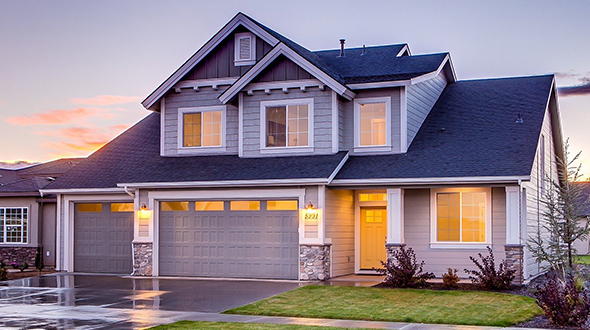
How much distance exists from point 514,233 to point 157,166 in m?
11.2

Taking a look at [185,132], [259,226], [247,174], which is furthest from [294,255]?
[185,132]

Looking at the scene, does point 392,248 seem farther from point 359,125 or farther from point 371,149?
point 359,125

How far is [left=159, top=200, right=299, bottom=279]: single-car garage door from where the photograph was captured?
20516 millimetres

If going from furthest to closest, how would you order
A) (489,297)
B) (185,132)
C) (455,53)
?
(455,53)
(185,132)
(489,297)

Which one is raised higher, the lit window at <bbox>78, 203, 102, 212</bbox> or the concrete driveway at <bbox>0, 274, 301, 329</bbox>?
the lit window at <bbox>78, 203, 102, 212</bbox>

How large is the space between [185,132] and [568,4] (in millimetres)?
12830

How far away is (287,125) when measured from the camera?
2173 cm

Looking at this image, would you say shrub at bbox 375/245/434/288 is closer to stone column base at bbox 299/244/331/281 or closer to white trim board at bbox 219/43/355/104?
stone column base at bbox 299/244/331/281

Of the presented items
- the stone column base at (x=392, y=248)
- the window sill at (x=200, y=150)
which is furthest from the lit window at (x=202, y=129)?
the stone column base at (x=392, y=248)

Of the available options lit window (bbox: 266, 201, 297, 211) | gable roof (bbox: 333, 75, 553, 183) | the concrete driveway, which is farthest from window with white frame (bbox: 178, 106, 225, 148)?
the concrete driveway

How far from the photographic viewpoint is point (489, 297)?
627 inches

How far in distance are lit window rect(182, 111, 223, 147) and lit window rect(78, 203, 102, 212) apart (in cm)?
352

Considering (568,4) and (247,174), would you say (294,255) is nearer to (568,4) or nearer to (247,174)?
(247,174)

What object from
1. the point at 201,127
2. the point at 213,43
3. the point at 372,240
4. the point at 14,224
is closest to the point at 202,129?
the point at 201,127
